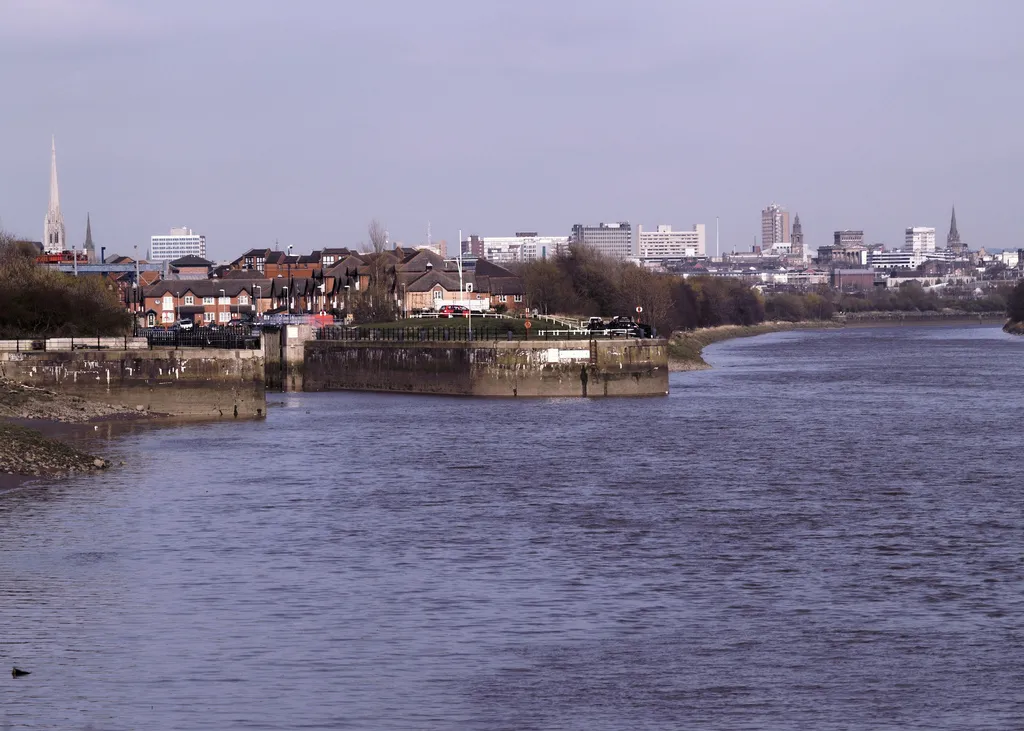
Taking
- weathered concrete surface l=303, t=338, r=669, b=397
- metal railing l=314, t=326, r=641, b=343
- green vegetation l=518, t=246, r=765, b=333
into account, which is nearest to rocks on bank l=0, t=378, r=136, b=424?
weathered concrete surface l=303, t=338, r=669, b=397

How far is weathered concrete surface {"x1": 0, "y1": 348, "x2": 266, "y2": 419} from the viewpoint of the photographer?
5988cm

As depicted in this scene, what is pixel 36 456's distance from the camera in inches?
1614

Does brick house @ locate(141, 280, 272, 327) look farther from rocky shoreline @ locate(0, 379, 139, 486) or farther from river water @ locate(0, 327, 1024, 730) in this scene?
river water @ locate(0, 327, 1024, 730)

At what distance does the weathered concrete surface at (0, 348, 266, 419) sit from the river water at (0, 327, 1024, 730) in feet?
24.1

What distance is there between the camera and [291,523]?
34594mm

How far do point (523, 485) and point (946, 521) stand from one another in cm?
1195

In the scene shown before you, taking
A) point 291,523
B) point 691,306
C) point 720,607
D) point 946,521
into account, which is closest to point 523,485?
point 291,523

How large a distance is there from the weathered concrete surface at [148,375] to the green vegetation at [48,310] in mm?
13696

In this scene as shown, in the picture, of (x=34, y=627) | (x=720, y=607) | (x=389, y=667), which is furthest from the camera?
(x=720, y=607)

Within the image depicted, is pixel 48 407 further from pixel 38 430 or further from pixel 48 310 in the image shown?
pixel 48 310

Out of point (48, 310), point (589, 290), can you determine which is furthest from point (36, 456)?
point (589, 290)

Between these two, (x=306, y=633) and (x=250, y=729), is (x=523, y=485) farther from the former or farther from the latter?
(x=250, y=729)

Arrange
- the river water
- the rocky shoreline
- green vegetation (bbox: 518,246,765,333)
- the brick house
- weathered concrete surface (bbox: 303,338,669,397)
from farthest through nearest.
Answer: the brick house
green vegetation (bbox: 518,246,765,333)
weathered concrete surface (bbox: 303,338,669,397)
the rocky shoreline
the river water

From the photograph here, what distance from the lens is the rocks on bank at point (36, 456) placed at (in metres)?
40.2
